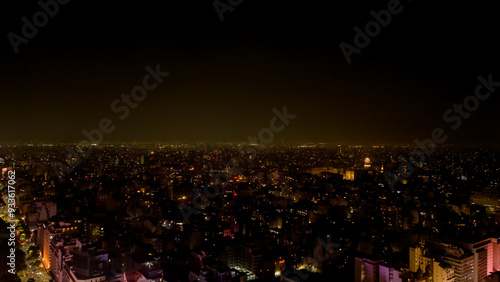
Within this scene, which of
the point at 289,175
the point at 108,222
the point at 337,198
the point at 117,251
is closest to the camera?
the point at 117,251

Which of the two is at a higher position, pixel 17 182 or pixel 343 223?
pixel 17 182

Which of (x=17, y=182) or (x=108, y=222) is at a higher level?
(x=17, y=182)

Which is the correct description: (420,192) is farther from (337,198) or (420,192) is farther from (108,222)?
(108,222)

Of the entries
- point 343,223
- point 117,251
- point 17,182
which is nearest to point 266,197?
point 343,223

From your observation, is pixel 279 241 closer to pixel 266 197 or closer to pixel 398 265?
pixel 398 265

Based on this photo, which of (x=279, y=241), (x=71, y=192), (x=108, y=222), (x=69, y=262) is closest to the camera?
(x=69, y=262)

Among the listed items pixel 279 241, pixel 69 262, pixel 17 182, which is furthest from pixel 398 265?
pixel 17 182

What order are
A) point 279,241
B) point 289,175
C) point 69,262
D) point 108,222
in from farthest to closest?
point 289,175
point 108,222
point 279,241
point 69,262

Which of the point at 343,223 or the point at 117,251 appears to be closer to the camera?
the point at 117,251

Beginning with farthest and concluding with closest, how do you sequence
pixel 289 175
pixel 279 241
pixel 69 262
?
pixel 289 175 < pixel 279 241 < pixel 69 262
